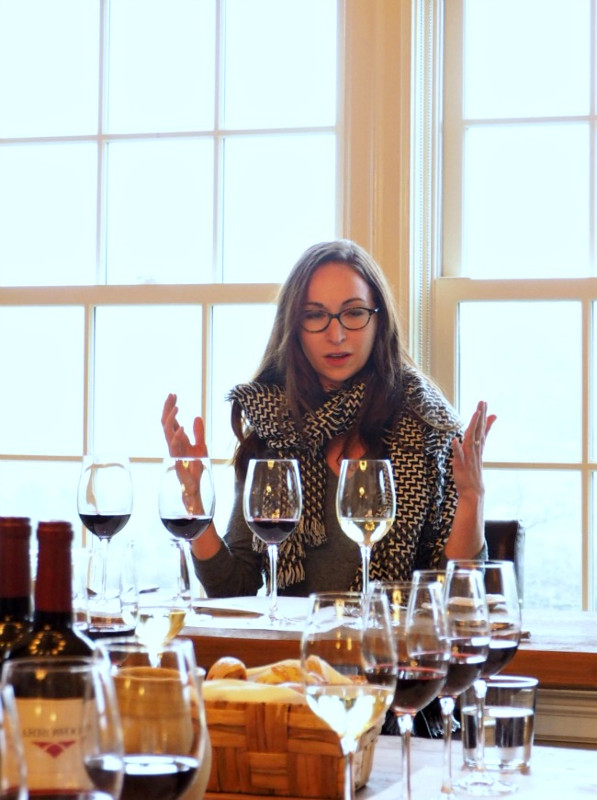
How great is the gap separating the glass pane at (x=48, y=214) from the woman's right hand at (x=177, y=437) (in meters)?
1.16

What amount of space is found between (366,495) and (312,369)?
103 cm

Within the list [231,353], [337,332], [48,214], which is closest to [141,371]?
[231,353]

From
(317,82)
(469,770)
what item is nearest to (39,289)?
(317,82)

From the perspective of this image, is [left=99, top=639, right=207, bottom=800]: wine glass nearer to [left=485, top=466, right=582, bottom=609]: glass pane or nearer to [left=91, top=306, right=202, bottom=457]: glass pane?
[left=485, top=466, right=582, bottom=609]: glass pane

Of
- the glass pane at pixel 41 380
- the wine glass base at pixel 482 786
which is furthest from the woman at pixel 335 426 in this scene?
the wine glass base at pixel 482 786

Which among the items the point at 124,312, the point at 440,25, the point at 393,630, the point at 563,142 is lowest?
the point at 393,630

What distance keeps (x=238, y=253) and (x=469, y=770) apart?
7.80ft

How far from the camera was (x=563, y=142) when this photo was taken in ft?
10.7

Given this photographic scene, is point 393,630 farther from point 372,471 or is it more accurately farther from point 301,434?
point 301,434

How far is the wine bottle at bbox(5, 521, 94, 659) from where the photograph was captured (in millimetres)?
900

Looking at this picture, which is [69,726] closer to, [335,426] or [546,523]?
[335,426]

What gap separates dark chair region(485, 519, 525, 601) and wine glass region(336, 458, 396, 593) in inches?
32.2

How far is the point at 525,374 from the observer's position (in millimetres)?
3223

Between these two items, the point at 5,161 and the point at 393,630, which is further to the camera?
the point at 5,161
